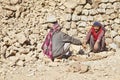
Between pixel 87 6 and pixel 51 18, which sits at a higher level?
pixel 87 6

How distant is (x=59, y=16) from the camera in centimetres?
1148

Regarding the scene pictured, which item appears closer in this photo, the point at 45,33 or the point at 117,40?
the point at 117,40

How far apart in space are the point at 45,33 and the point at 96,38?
1478 millimetres

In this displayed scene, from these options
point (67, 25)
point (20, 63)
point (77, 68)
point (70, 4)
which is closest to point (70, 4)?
point (70, 4)

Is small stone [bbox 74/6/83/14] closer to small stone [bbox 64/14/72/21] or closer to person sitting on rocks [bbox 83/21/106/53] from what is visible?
small stone [bbox 64/14/72/21]

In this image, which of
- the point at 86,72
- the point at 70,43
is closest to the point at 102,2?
the point at 70,43

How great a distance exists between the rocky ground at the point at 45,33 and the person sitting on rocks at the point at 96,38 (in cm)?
21

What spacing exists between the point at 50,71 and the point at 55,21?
237 cm

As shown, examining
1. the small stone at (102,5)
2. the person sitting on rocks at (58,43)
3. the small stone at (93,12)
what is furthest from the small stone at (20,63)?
the small stone at (102,5)

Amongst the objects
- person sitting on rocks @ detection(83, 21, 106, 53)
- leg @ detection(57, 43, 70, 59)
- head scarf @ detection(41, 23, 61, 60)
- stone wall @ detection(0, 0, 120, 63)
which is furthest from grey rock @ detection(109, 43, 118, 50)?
head scarf @ detection(41, 23, 61, 60)

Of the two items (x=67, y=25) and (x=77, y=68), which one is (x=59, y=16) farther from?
(x=77, y=68)

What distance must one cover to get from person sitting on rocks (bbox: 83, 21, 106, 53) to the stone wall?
0.77 metres

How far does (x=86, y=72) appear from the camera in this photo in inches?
356

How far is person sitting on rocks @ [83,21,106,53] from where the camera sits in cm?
1005
